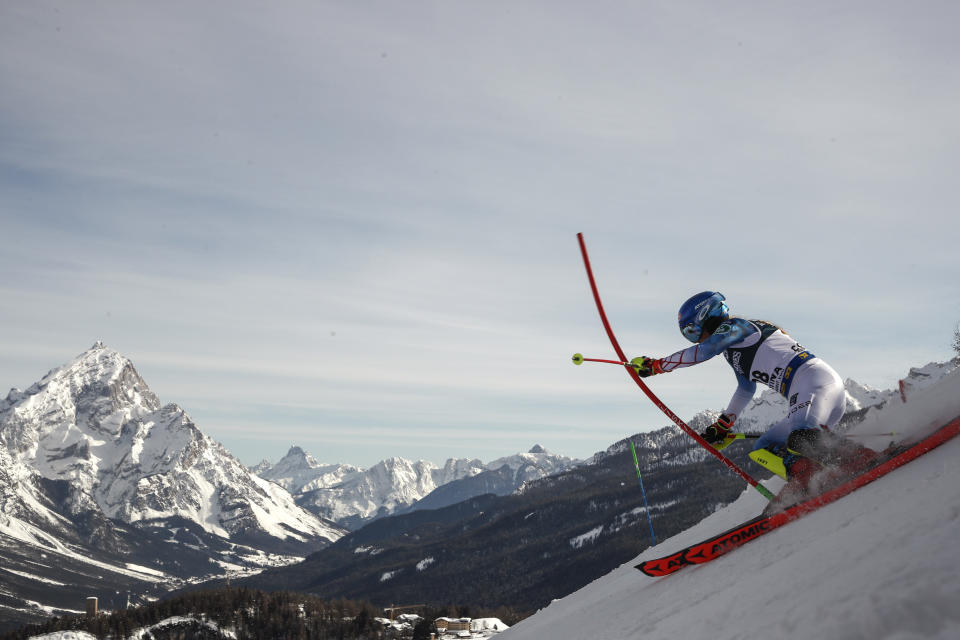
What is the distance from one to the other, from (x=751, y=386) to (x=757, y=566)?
424 cm

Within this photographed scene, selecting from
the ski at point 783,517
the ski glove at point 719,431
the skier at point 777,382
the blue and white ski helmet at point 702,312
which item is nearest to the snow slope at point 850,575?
the ski at point 783,517

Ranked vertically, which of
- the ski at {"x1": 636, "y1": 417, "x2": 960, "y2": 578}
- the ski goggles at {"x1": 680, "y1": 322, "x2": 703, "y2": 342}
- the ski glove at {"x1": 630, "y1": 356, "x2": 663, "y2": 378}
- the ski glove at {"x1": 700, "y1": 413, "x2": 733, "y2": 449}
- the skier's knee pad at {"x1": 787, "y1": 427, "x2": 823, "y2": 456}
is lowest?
the ski at {"x1": 636, "y1": 417, "x2": 960, "y2": 578}

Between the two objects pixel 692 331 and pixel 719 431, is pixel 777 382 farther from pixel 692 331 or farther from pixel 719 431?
pixel 692 331

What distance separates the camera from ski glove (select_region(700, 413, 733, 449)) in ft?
30.9

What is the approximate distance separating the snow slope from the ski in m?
0.22

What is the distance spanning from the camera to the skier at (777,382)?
769cm

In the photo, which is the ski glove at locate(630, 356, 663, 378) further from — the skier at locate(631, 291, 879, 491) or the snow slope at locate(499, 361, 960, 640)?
the snow slope at locate(499, 361, 960, 640)

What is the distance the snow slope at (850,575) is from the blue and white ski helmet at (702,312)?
2326mm

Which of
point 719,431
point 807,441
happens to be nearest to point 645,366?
point 719,431

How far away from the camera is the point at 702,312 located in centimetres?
930

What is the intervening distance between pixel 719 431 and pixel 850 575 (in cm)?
551

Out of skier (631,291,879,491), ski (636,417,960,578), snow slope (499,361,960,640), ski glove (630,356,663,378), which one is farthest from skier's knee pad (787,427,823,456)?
ski glove (630,356,663,378)

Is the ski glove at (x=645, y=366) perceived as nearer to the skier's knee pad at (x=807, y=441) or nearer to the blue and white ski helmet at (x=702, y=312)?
the blue and white ski helmet at (x=702, y=312)

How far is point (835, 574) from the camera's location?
4340 millimetres
